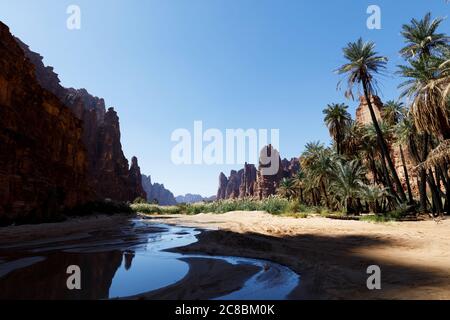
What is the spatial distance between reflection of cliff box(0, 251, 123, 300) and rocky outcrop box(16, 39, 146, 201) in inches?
3737

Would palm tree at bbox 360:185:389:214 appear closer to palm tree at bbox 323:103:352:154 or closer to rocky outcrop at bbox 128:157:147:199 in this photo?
palm tree at bbox 323:103:352:154

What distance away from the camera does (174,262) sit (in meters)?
8.87

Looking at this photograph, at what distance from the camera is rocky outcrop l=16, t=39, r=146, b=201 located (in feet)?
334

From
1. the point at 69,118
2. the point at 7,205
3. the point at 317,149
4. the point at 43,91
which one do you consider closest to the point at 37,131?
the point at 43,91

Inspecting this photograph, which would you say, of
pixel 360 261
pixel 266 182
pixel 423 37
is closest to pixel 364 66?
pixel 423 37

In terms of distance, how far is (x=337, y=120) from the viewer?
41875 millimetres

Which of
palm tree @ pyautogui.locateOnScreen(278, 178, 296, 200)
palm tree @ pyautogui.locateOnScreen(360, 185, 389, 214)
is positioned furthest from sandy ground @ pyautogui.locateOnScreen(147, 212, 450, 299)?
palm tree @ pyautogui.locateOnScreen(278, 178, 296, 200)

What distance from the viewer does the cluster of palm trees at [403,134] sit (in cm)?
2064

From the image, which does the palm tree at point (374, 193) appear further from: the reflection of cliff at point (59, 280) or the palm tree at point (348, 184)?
the reflection of cliff at point (59, 280)

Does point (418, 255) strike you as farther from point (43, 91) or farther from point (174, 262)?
point (43, 91)

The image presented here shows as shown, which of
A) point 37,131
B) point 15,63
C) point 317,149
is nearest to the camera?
point 15,63

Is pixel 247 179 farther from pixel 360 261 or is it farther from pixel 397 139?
pixel 360 261
